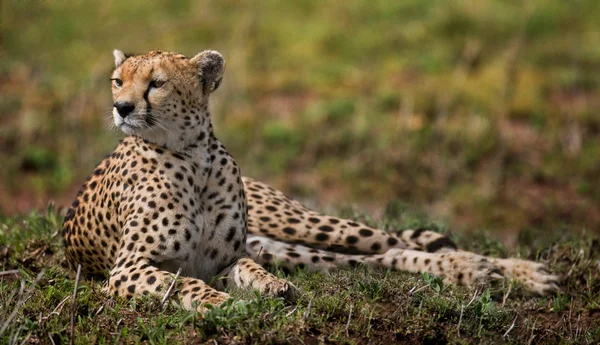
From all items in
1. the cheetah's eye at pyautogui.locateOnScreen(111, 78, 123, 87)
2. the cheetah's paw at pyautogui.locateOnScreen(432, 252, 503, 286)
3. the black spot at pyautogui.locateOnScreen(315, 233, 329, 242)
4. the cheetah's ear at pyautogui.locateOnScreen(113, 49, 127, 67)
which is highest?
the cheetah's ear at pyautogui.locateOnScreen(113, 49, 127, 67)

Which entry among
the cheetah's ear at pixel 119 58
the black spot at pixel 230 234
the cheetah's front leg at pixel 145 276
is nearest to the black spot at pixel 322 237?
the black spot at pixel 230 234

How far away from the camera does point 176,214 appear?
432cm

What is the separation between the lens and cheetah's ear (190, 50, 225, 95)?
4504 millimetres

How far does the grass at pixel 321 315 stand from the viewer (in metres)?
3.63

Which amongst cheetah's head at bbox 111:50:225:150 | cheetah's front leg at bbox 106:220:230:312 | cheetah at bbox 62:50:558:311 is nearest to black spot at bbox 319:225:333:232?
cheetah at bbox 62:50:558:311

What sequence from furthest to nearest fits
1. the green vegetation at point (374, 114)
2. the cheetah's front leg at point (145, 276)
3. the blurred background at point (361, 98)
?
1. the blurred background at point (361, 98)
2. the green vegetation at point (374, 114)
3. the cheetah's front leg at point (145, 276)

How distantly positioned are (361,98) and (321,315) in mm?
6764

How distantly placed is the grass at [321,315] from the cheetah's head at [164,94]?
0.73 m

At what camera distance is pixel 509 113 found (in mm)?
10289

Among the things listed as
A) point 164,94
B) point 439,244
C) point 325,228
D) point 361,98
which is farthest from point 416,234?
point 361,98

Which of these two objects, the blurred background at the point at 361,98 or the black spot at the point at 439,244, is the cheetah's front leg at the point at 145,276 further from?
the blurred background at the point at 361,98

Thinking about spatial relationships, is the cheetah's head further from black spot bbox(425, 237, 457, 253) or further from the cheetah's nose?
black spot bbox(425, 237, 457, 253)

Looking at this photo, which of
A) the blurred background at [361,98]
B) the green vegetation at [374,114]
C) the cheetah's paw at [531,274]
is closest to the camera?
the cheetah's paw at [531,274]

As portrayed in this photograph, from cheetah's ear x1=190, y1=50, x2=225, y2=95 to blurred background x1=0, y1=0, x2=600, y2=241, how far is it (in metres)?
3.25
